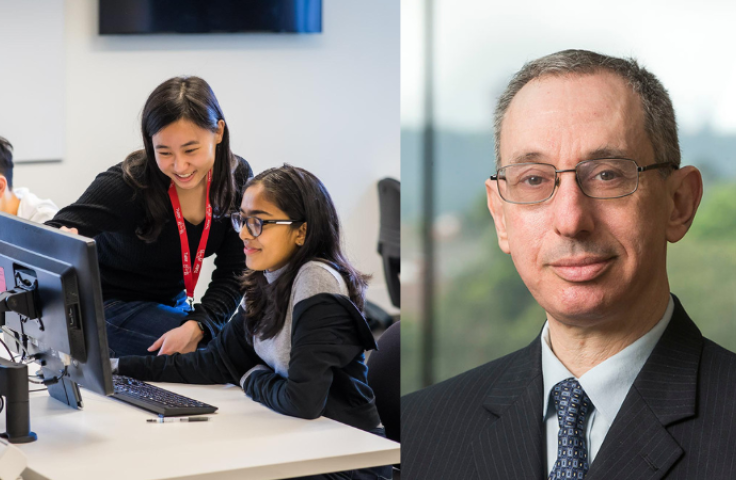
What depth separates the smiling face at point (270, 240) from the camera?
1.92m

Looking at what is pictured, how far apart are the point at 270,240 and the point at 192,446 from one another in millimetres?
581

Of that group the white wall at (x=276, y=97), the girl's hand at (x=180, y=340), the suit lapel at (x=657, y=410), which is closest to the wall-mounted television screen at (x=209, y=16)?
the white wall at (x=276, y=97)

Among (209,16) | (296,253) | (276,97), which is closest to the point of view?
(296,253)

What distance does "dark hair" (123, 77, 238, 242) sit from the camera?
2.33 metres

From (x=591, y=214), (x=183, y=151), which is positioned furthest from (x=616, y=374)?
(x=183, y=151)

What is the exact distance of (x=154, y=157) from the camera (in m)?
2.40

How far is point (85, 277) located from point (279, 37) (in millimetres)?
3509

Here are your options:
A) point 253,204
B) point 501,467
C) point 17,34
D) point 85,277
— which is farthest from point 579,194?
point 17,34

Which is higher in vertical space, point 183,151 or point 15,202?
point 183,151

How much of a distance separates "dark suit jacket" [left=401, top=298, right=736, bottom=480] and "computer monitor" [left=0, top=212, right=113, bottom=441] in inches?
36.4

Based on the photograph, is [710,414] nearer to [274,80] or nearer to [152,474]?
[152,474]

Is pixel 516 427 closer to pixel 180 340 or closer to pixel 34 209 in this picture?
pixel 180 340

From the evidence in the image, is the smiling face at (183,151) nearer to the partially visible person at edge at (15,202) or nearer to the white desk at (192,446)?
the white desk at (192,446)

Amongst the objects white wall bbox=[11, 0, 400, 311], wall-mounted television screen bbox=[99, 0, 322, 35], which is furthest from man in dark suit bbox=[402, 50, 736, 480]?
wall-mounted television screen bbox=[99, 0, 322, 35]
